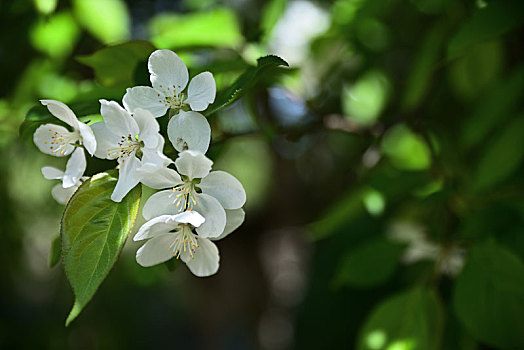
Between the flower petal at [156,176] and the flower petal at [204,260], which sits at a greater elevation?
the flower petal at [156,176]

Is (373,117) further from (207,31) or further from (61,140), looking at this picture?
(61,140)

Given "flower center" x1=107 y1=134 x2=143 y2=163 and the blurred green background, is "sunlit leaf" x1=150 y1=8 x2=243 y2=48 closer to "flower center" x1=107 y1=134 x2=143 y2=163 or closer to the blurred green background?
the blurred green background

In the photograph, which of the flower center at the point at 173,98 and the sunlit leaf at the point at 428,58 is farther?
the sunlit leaf at the point at 428,58

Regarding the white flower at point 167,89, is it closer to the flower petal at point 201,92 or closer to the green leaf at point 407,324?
the flower petal at point 201,92

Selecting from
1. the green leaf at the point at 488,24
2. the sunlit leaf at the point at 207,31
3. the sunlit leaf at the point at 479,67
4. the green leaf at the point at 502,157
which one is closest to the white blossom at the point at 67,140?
the sunlit leaf at the point at 207,31

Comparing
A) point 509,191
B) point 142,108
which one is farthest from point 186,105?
point 509,191

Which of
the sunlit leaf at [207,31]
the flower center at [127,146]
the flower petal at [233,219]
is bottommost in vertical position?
the flower petal at [233,219]
